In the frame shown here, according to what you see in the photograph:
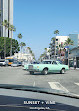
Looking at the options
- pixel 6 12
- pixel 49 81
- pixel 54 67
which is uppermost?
pixel 6 12

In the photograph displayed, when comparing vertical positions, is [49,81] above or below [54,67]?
below

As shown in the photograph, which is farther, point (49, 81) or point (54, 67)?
point (54, 67)

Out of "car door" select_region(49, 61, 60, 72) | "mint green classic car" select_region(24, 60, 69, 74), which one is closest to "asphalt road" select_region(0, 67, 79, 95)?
"mint green classic car" select_region(24, 60, 69, 74)

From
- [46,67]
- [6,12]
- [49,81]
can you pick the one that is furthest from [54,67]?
[6,12]

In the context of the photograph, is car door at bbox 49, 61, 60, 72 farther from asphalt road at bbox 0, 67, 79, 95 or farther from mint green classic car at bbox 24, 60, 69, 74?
asphalt road at bbox 0, 67, 79, 95

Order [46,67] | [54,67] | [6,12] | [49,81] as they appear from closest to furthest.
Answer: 1. [49,81]
2. [46,67]
3. [54,67]
4. [6,12]

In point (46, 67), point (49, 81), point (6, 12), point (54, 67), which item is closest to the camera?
point (49, 81)

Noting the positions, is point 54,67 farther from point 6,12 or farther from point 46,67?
point 6,12

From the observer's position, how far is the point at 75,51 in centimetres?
4850

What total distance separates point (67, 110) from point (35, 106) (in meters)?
0.49

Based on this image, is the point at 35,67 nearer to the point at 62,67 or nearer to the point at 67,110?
the point at 62,67

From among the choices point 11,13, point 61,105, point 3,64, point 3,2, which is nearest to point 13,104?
point 61,105

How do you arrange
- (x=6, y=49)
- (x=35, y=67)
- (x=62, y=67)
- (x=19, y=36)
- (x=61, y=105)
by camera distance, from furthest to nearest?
(x=19, y=36) → (x=6, y=49) → (x=62, y=67) → (x=35, y=67) → (x=61, y=105)

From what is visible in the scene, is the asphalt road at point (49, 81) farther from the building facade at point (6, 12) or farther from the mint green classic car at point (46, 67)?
the building facade at point (6, 12)
